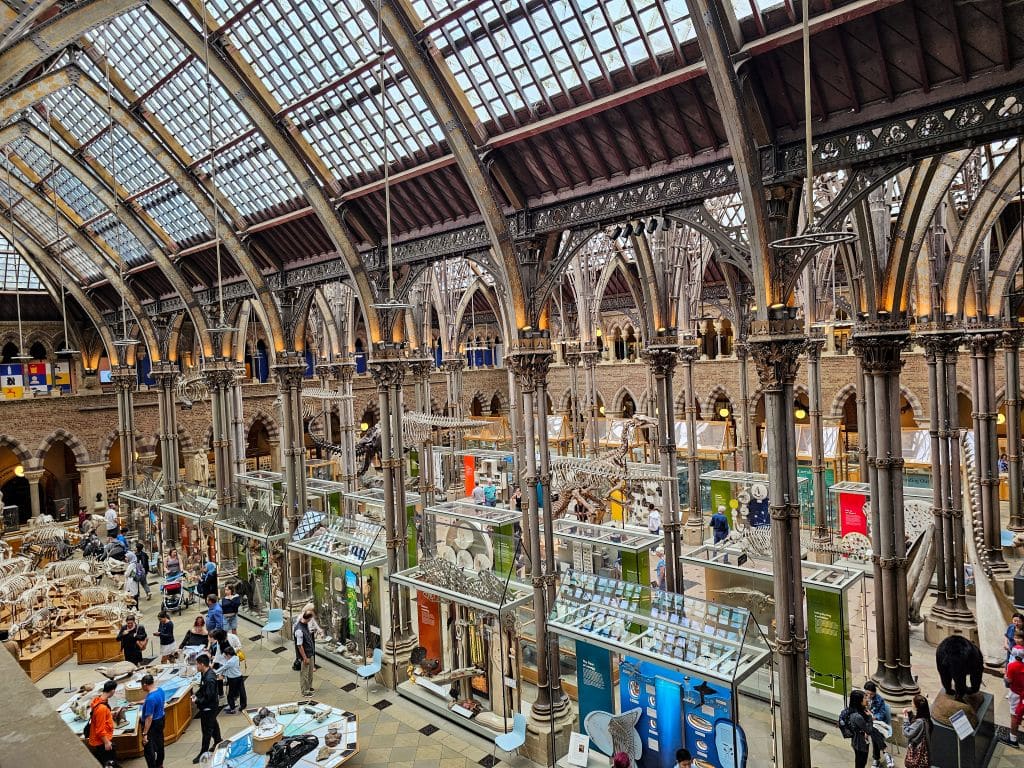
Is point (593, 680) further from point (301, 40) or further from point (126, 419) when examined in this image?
point (126, 419)

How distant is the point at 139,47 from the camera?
42.2ft

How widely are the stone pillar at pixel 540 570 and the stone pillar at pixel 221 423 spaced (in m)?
10.9

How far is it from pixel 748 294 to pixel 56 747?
2478cm

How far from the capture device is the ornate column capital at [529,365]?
10930 mm

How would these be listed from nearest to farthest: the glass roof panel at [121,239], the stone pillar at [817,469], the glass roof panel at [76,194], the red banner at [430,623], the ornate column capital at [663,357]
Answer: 1. the red banner at [430,623]
2. the ornate column capital at [663,357]
3. the stone pillar at [817,469]
4. the glass roof panel at [76,194]
5. the glass roof panel at [121,239]

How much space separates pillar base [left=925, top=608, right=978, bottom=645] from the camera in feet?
38.3

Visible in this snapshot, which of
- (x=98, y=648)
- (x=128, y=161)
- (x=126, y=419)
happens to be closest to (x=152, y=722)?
(x=98, y=648)

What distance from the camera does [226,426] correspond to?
18906 millimetres

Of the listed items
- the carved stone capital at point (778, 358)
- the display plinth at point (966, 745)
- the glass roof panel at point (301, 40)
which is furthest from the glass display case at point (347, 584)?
the display plinth at point (966, 745)

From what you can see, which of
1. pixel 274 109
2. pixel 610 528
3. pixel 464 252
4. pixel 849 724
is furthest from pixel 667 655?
pixel 274 109

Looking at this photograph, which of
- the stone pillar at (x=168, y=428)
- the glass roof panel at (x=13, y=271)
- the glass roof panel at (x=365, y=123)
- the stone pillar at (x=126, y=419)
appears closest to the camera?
the glass roof panel at (x=365, y=123)

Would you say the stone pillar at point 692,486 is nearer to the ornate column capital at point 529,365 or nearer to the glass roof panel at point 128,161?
the ornate column capital at point 529,365

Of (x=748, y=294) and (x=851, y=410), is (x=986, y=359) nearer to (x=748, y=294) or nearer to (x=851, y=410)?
(x=748, y=294)

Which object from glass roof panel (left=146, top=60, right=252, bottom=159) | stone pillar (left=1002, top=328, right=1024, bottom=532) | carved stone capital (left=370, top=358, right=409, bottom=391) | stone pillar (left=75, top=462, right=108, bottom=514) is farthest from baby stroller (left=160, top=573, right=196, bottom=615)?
stone pillar (left=1002, top=328, right=1024, bottom=532)
